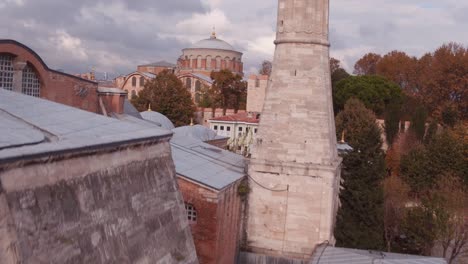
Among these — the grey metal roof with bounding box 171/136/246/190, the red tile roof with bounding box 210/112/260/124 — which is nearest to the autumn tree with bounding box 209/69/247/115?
the red tile roof with bounding box 210/112/260/124

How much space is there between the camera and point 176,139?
53.2 ft

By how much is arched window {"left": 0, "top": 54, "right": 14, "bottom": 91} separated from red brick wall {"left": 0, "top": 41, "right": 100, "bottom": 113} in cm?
21

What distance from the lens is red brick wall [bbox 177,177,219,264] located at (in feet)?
37.4

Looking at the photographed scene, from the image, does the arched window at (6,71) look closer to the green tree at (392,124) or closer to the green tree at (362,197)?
the green tree at (362,197)

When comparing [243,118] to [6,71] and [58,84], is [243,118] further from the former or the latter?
[6,71]

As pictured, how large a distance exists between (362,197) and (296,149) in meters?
3.39

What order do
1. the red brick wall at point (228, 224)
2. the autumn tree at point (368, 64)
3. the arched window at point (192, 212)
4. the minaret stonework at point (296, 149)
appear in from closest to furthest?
1. the arched window at point (192, 212)
2. the red brick wall at point (228, 224)
3. the minaret stonework at point (296, 149)
4. the autumn tree at point (368, 64)

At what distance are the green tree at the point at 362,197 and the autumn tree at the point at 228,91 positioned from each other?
33048 millimetres

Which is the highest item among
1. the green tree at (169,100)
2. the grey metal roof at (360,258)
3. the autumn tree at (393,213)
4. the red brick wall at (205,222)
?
the green tree at (169,100)

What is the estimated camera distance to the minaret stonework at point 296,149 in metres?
13.7

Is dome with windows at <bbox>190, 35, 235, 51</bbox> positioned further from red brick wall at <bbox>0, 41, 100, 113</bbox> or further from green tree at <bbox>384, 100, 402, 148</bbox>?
red brick wall at <bbox>0, 41, 100, 113</bbox>

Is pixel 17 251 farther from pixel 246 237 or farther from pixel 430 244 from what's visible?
pixel 430 244

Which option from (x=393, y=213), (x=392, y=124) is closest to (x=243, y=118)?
(x=392, y=124)

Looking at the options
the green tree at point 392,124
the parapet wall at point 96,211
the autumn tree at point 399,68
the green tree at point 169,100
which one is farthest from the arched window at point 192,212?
the autumn tree at point 399,68
